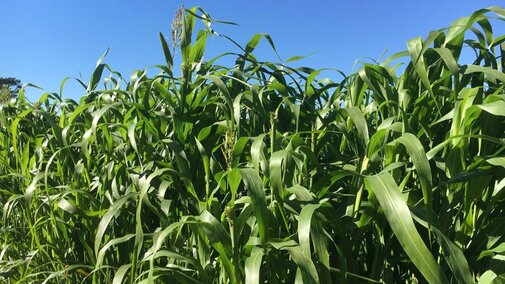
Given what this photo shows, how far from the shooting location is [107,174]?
1195mm

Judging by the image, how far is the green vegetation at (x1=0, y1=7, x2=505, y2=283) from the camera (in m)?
0.74

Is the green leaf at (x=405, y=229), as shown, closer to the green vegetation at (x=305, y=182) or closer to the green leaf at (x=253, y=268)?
the green vegetation at (x=305, y=182)

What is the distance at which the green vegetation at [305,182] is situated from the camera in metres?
0.74

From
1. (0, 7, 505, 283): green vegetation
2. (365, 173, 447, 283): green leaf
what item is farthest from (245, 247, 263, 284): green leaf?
(365, 173, 447, 283): green leaf

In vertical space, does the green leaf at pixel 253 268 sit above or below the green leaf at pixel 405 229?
below

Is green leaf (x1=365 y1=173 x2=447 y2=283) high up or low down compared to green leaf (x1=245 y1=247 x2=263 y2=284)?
up

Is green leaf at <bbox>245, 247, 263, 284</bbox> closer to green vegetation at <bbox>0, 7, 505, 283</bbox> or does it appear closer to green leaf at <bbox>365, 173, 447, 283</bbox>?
green vegetation at <bbox>0, 7, 505, 283</bbox>

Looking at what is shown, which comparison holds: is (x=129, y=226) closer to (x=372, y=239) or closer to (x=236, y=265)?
(x=236, y=265)

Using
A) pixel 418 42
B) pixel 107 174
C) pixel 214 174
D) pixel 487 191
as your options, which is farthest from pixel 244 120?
pixel 487 191

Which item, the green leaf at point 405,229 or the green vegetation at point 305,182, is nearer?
Result: the green leaf at point 405,229

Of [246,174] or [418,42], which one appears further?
[418,42]

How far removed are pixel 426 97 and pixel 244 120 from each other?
485 millimetres

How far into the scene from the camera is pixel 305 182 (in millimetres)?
910

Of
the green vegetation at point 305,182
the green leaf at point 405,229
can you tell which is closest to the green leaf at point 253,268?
the green vegetation at point 305,182
